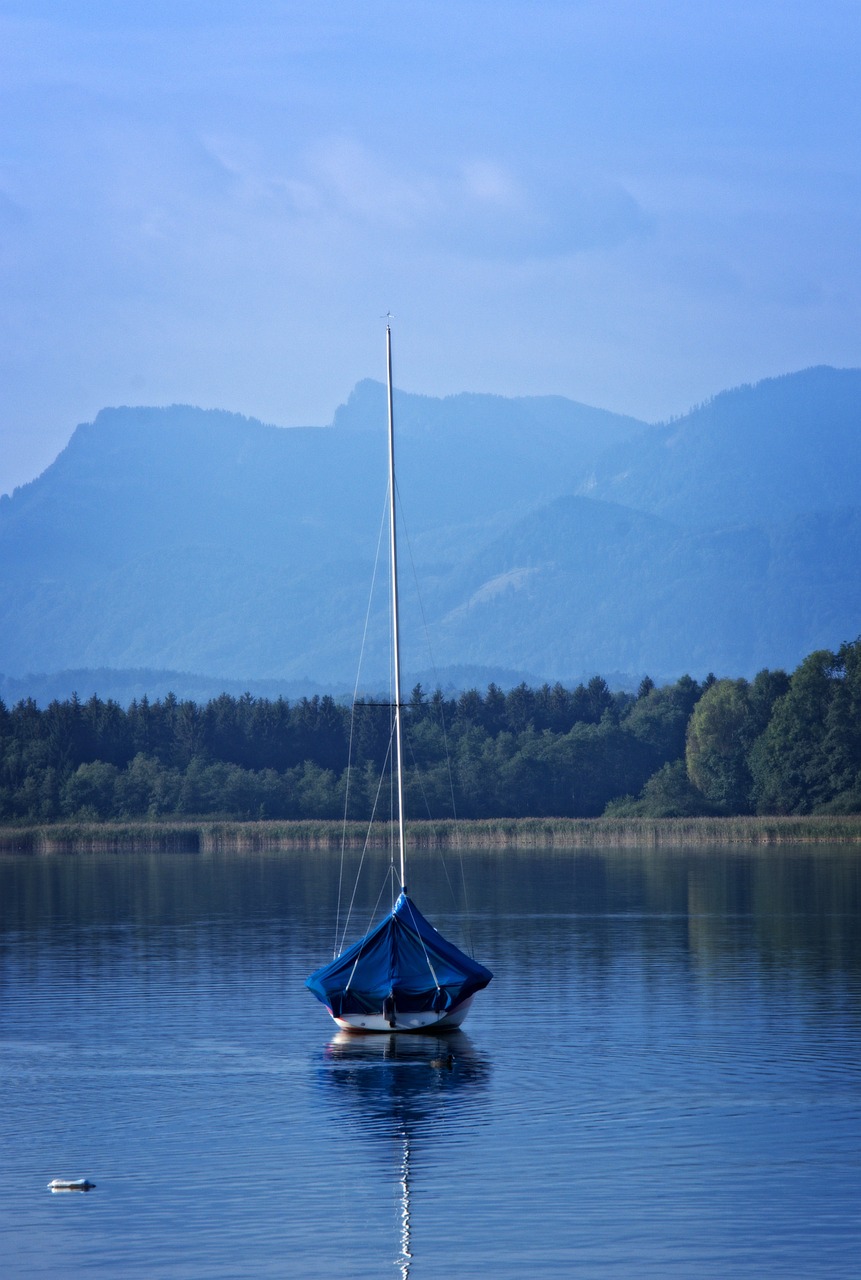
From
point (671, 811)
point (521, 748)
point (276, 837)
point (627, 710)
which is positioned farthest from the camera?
point (627, 710)

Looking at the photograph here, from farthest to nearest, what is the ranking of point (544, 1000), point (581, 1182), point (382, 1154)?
point (544, 1000) < point (382, 1154) < point (581, 1182)

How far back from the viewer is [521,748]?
175 metres

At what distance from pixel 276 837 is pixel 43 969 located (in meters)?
78.4

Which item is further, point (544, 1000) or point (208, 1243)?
point (544, 1000)

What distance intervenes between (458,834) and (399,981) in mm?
86188

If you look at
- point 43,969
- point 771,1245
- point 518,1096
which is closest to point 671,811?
point 43,969

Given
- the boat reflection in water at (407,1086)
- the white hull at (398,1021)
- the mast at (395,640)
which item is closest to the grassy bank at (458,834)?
the mast at (395,640)

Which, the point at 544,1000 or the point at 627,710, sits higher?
the point at 627,710

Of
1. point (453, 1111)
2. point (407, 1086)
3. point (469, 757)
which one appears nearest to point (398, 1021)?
point (407, 1086)

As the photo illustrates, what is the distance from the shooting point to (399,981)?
39.4 metres

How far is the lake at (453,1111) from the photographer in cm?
2403

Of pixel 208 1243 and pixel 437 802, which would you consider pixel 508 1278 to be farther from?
pixel 437 802

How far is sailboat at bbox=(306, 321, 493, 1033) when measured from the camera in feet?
129

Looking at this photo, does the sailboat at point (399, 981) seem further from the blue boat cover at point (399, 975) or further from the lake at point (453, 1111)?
the lake at point (453, 1111)
